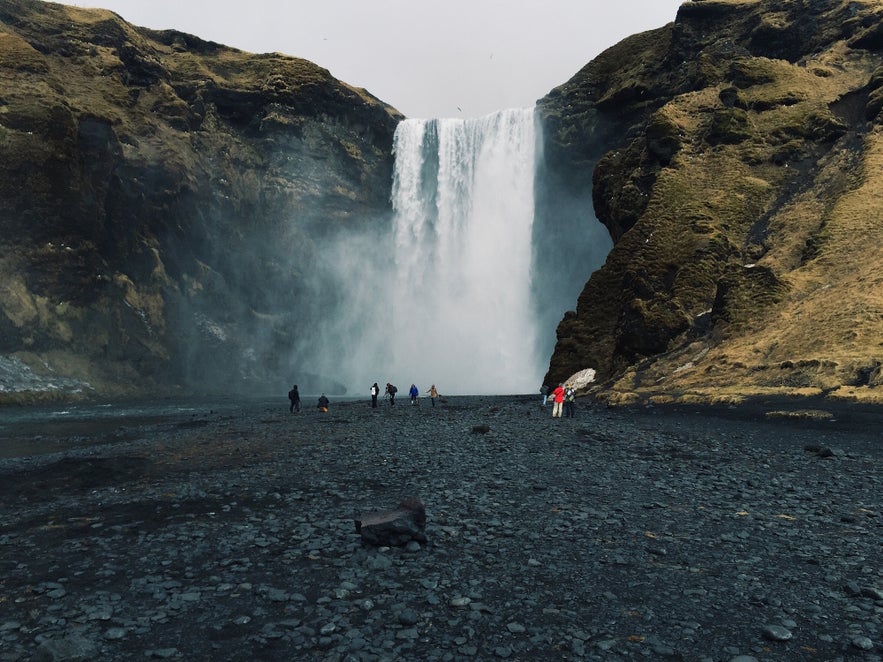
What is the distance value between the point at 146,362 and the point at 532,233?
56.4m

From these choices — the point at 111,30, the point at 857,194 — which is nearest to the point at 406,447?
the point at 857,194

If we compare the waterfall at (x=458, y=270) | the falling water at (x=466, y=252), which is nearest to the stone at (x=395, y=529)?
the waterfall at (x=458, y=270)

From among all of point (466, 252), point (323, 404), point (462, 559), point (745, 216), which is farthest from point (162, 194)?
point (462, 559)

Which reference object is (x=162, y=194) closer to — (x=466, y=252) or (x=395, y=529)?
(x=466, y=252)

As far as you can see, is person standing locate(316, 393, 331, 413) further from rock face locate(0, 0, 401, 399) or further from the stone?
rock face locate(0, 0, 401, 399)

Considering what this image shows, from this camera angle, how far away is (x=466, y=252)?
88.1 meters

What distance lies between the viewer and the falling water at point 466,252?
3317 inches

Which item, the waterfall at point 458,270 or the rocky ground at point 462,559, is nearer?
the rocky ground at point 462,559

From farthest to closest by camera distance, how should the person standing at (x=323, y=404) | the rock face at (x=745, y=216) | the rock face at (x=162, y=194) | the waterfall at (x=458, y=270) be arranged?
the waterfall at (x=458, y=270), the rock face at (x=162, y=194), the person standing at (x=323, y=404), the rock face at (x=745, y=216)

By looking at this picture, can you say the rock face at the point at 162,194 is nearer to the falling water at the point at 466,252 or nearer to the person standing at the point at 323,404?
the falling water at the point at 466,252

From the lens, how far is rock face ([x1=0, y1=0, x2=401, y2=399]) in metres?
61.1

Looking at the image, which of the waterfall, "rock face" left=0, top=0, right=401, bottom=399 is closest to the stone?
"rock face" left=0, top=0, right=401, bottom=399

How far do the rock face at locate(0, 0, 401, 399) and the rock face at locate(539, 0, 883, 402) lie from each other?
4779 cm

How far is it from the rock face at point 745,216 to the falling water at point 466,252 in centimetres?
2139
